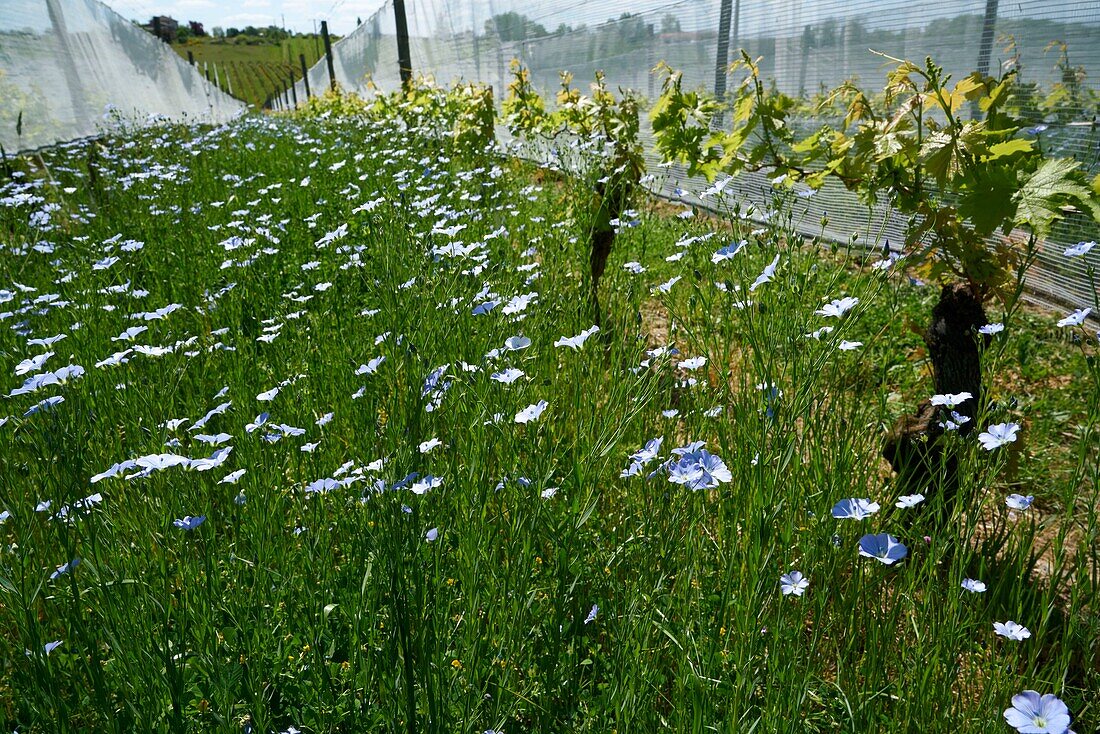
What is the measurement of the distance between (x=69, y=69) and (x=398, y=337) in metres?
13.2

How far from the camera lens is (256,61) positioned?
63000 mm

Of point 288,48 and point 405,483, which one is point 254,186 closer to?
point 405,483

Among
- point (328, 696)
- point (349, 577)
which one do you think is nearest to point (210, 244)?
point (349, 577)

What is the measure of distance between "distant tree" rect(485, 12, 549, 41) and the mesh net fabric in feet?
0.11

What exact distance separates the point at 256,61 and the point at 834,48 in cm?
6787

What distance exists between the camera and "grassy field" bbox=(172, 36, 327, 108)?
48.7m

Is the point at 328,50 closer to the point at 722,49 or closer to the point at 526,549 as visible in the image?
the point at 722,49

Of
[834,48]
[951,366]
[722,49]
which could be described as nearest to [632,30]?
[722,49]

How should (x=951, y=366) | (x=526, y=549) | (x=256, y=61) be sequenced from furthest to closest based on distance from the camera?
(x=256, y=61), (x=951, y=366), (x=526, y=549)

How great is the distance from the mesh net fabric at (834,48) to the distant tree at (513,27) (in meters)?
0.03

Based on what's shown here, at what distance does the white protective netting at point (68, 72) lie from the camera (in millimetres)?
9898

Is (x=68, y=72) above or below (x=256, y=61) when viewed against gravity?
above

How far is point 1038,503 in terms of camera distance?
243 centimetres

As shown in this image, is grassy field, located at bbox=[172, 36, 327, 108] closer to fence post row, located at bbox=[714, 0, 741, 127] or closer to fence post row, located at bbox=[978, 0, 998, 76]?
fence post row, located at bbox=[714, 0, 741, 127]
